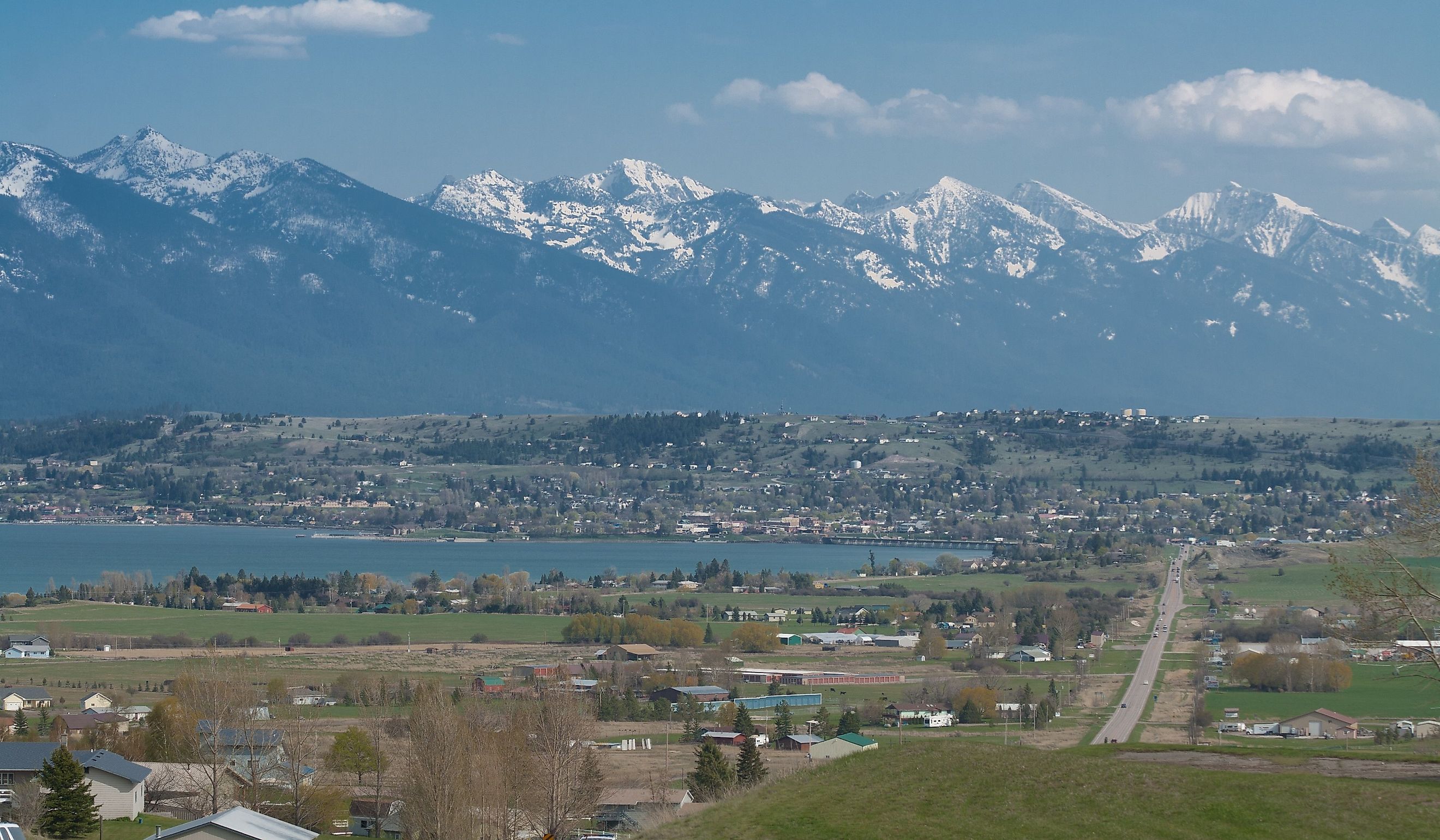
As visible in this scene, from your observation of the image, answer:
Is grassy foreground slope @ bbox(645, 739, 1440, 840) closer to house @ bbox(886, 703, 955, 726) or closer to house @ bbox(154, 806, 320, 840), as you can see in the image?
house @ bbox(154, 806, 320, 840)

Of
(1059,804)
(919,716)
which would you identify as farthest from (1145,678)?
(1059,804)

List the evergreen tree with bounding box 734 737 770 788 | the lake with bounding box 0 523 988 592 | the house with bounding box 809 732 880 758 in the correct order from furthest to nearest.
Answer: the lake with bounding box 0 523 988 592 → the house with bounding box 809 732 880 758 → the evergreen tree with bounding box 734 737 770 788

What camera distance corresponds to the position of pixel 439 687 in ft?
104

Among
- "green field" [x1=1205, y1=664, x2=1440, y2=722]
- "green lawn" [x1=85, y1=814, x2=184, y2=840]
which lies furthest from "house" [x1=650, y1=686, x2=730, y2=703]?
"green lawn" [x1=85, y1=814, x2=184, y2=840]

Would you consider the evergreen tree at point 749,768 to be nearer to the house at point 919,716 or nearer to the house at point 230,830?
the house at point 230,830

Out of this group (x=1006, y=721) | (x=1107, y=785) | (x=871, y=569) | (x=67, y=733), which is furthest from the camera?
(x=871, y=569)

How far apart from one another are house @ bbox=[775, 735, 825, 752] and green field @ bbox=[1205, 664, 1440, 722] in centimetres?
1329

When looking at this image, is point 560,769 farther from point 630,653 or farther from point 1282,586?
point 1282,586

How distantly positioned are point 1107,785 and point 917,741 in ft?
17.5

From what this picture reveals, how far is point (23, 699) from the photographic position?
160 feet

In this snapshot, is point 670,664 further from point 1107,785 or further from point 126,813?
point 1107,785

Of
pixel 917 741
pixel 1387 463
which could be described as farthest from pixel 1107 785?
pixel 1387 463

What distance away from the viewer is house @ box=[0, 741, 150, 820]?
103 ft

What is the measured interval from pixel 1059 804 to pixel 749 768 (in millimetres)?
12602
